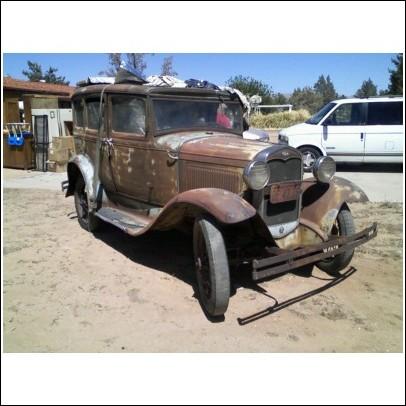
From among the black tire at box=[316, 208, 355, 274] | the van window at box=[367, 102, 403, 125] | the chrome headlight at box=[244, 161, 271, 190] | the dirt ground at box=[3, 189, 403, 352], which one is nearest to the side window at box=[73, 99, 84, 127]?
the dirt ground at box=[3, 189, 403, 352]

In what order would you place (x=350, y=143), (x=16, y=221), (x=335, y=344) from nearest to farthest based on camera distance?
(x=335, y=344), (x=16, y=221), (x=350, y=143)

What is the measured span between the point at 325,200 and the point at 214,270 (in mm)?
1559

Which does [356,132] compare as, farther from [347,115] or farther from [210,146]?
[210,146]

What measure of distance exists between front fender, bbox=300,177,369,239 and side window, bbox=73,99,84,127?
350 centimetres

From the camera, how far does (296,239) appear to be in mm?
4012

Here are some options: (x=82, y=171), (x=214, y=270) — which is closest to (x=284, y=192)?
(x=214, y=270)

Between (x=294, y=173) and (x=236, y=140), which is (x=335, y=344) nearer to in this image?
(x=294, y=173)

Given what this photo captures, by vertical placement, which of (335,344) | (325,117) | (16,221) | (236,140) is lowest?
(335,344)

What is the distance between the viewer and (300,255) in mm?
3283

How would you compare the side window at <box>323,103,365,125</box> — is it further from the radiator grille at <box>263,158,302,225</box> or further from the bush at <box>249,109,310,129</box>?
the bush at <box>249,109,310,129</box>

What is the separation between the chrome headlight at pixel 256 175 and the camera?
332 centimetres

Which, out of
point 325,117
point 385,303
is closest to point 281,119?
point 325,117

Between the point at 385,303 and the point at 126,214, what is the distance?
121 inches

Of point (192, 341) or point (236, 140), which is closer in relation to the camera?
point (192, 341)
